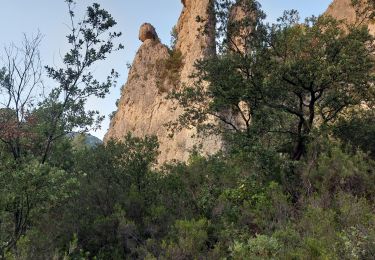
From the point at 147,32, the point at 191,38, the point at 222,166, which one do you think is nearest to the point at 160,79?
the point at 191,38

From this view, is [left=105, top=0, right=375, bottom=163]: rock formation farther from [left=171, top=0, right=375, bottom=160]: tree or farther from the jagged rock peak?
[left=171, top=0, right=375, bottom=160]: tree

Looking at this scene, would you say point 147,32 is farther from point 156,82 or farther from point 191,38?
point 191,38

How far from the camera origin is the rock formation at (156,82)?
103ft

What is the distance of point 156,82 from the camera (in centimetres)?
3481

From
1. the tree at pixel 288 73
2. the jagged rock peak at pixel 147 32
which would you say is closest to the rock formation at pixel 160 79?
the jagged rock peak at pixel 147 32

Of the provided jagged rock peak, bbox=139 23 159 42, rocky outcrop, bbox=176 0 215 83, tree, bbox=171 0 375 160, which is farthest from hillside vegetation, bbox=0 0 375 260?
jagged rock peak, bbox=139 23 159 42

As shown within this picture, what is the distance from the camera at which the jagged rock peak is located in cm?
3888

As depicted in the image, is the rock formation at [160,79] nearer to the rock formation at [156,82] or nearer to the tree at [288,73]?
the rock formation at [156,82]

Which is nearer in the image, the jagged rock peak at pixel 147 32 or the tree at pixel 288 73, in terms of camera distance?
the tree at pixel 288 73

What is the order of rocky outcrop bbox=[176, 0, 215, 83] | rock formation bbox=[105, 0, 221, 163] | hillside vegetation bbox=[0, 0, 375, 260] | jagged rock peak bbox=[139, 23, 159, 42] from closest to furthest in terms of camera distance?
hillside vegetation bbox=[0, 0, 375, 260], rocky outcrop bbox=[176, 0, 215, 83], rock formation bbox=[105, 0, 221, 163], jagged rock peak bbox=[139, 23, 159, 42]

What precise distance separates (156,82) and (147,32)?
6.86m

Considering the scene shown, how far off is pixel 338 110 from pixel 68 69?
1040cm

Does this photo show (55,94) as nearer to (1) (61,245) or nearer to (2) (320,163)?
(1) (61,245)

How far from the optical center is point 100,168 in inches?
604
